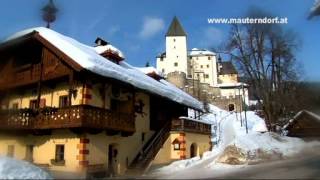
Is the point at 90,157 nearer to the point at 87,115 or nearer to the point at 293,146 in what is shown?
the point at 87,115

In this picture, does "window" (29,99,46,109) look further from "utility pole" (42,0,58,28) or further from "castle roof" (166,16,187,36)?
"castle roof" (166,16,187,36)

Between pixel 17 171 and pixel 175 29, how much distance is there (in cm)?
10712

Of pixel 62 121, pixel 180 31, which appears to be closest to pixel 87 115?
pixel 62 121

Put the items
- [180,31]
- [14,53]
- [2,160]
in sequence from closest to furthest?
[2,160] < [14,53] < [180,31]

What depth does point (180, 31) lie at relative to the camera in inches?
4587

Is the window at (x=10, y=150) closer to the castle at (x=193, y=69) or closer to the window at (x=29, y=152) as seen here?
the window at (x=29, y=152)

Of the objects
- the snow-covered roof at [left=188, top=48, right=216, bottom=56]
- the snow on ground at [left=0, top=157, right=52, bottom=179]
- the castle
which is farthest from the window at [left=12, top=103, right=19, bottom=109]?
the snow-covered roof at [left=188, top=48, right=216, bottom=56]

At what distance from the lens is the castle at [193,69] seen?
333 feet

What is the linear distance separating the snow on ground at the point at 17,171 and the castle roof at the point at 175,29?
104 meters

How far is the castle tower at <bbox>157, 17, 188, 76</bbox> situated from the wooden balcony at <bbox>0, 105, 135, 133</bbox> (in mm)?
89807

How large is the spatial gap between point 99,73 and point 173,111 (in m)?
13.4

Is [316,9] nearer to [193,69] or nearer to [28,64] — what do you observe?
[28,64]

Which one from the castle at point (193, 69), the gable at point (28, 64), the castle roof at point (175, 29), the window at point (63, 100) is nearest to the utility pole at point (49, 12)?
the gable at point (28, 64)

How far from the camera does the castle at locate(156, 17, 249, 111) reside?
10162cm
